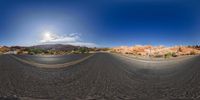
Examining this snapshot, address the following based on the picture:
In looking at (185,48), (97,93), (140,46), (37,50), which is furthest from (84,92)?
(140,46)

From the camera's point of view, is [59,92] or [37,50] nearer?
[59,92]

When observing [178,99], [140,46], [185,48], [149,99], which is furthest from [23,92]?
[140,46]

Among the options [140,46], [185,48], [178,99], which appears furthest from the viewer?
[140,46]

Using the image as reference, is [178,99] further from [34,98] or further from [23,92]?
[23,92]

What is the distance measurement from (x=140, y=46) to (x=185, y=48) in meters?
31.8

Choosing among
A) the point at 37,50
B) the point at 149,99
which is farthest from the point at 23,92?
the point at 37,50

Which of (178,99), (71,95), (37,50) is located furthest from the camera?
(37,50)

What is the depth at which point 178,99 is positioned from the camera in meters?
10.3

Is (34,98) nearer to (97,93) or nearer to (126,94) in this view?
(97,93)

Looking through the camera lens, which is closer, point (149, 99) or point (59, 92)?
point (149, 99)

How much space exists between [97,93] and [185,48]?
98174 millimetres

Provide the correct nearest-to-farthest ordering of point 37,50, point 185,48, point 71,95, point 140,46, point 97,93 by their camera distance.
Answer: point 71,95 → point 97,93 → point 185,48 → point 37,50 → point 140,46

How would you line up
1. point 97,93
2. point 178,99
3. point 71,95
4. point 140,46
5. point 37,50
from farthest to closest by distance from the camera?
point 140,46
point 37,50
point 97,93
point 71,95
point 178,99

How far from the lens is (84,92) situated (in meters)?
12.5
